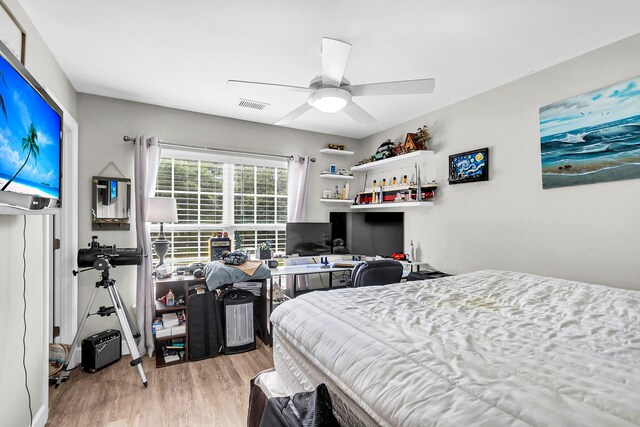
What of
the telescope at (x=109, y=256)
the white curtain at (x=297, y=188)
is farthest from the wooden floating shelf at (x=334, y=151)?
the telescope at (x=109, y=256)

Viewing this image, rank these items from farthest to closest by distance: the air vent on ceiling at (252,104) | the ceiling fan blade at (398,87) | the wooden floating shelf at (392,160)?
the wooden floating shelf at (392,160), the air vent on ceiling at (252,104), the ceiling fan blade at (398,87)

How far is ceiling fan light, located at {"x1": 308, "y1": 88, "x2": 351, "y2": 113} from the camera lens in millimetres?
2158

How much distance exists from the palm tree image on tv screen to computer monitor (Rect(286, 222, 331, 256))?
2.45 meters

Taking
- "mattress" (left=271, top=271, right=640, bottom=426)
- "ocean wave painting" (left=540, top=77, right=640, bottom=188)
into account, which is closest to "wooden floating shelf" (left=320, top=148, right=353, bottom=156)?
"ocean wave painting" (left=540, top=77, right=640, bottom=188)

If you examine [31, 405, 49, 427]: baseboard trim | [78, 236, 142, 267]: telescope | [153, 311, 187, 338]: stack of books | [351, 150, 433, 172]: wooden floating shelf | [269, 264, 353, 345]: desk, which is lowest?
[31, 405, 49, 427]: baseboard trim

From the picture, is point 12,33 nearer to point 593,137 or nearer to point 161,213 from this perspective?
point 161,213

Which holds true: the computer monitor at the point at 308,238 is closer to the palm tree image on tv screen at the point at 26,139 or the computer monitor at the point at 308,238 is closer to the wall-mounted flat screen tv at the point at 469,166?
the wall-mounted flat screen tv at the point at 469,166

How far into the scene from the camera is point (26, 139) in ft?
4.64

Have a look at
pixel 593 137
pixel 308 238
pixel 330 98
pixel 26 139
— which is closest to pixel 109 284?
pixel 26 139

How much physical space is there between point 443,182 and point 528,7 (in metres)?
1.88

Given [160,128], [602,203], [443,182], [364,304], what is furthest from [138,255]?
[602,203]

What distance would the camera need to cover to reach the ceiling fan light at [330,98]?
85.0 inches

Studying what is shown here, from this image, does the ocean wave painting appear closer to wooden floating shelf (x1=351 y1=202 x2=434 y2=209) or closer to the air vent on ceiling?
wooden floating shelf (x1=351 y1=202 x2=434 y2=209)

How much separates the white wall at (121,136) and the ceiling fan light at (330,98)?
1864 millimetres
